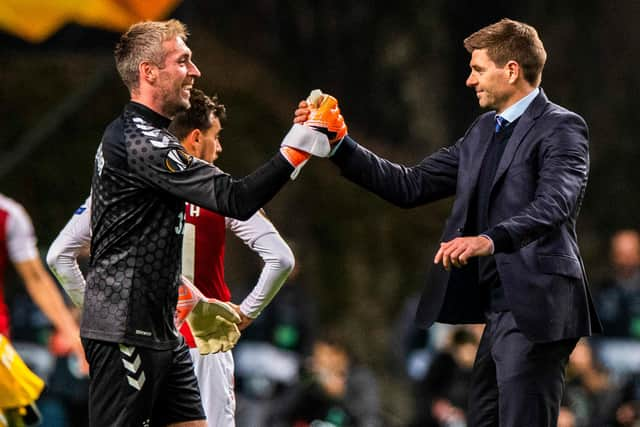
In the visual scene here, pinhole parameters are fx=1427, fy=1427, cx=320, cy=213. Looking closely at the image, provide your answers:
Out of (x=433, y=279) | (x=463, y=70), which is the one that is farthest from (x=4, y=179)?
(x=433, y=279)

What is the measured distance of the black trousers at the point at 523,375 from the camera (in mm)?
5188

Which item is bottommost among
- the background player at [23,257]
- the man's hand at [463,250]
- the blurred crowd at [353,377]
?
the blurred crowd at [353,377]

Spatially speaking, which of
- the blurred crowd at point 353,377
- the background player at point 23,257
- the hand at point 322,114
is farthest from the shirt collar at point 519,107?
the blurred crowd at point 353,377

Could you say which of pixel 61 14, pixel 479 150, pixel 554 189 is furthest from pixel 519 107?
pixel 61 14

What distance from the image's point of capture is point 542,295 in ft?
17.1

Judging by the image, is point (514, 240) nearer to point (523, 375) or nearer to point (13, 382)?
point (523, 375)

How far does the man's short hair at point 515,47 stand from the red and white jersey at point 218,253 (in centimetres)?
123

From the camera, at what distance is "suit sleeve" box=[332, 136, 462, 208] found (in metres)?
5.71

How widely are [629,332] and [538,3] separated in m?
5.78

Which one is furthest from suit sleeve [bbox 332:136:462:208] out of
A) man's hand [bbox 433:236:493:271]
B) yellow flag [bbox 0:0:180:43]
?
yellow flag [bbox 0:0:180:43]

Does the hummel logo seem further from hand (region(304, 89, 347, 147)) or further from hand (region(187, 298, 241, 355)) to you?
hand (region(304, 89, 347, 147))

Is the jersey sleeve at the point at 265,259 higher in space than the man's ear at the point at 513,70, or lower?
lower

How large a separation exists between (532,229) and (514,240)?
81mm

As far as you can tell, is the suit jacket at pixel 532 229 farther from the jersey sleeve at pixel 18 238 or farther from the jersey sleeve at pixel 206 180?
the jersey sleeve at pixel 18 238
